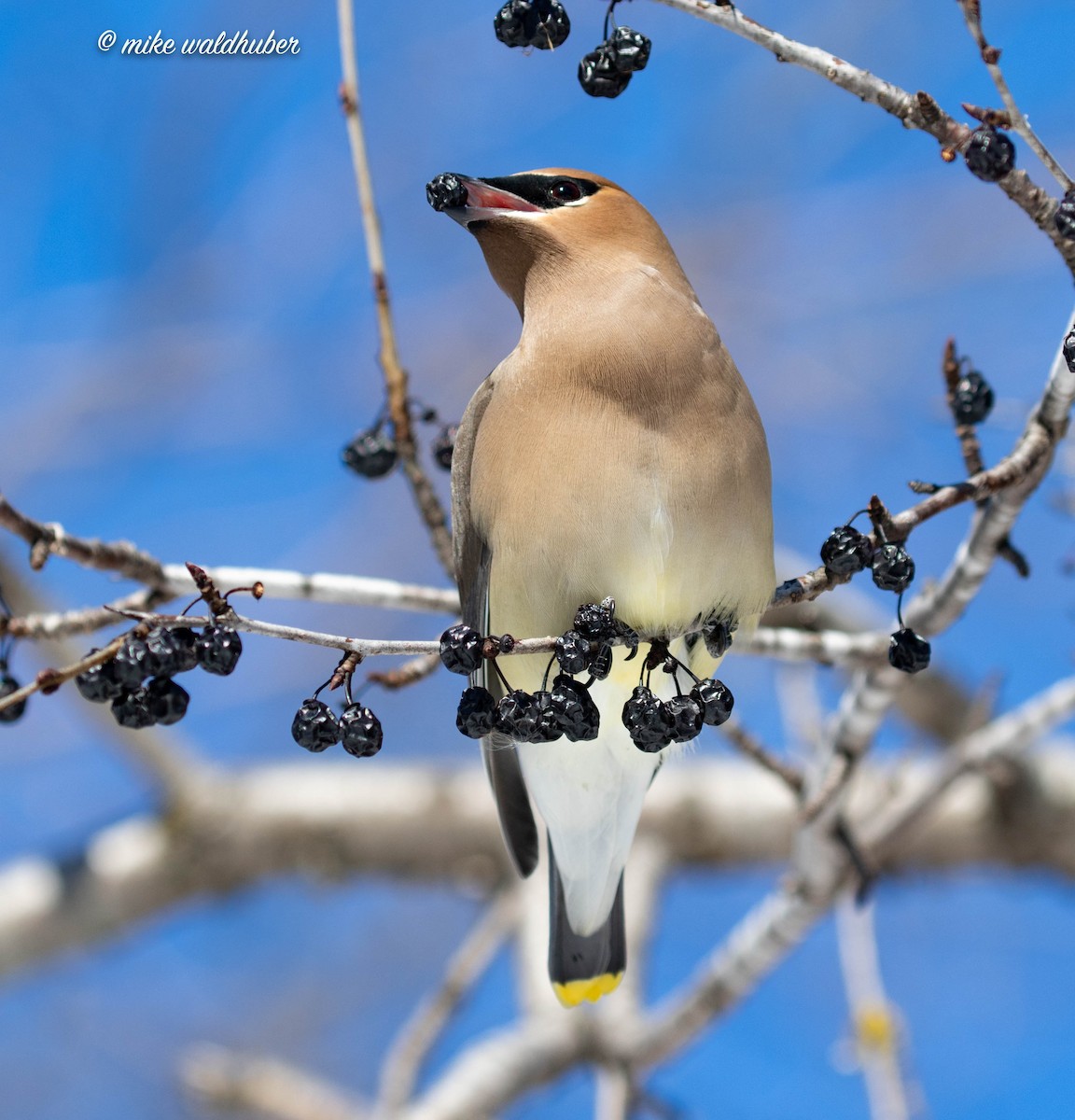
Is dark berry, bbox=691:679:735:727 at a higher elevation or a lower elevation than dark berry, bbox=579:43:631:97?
lower

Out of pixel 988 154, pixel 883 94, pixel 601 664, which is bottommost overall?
pixel 601 664

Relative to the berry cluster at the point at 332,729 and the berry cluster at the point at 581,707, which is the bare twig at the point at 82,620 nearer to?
the berry cluster at the point at 332,729

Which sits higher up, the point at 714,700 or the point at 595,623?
the point at 595,623

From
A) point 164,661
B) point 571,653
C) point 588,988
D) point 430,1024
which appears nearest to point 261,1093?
point 430,1024

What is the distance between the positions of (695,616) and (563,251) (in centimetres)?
85

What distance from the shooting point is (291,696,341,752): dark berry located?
2340 millimetres

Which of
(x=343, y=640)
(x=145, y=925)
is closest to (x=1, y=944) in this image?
(x=145, y=925)

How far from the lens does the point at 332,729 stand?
2.35 m

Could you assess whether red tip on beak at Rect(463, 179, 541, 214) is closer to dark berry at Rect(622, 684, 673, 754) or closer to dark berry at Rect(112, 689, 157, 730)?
dark berry at Rect(622, 684, 673, 754)

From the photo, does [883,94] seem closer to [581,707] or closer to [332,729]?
[581,707]

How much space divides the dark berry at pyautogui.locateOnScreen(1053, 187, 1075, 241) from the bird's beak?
1157mm

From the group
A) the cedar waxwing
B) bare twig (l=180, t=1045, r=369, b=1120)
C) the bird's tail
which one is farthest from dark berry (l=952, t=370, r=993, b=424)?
bare twig (l=180, t=1045, r=369, b=1120)

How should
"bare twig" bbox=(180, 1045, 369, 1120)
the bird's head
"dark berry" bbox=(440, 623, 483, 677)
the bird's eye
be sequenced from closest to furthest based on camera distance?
1. "dark berry" bbox=(440, 623, 483, 677)
2. the bird's head
3. the bird's eye
4. "bare twig" bbox=(180, 1045, 369, 1120)

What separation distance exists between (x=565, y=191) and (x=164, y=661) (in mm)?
1561
